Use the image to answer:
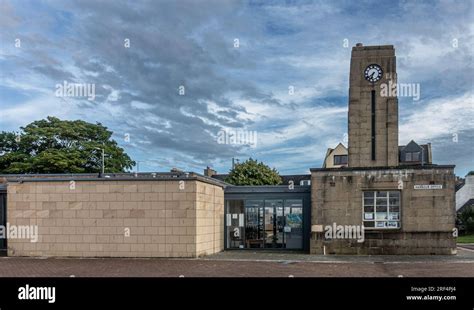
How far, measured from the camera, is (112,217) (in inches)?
725

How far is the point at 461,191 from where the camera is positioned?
53.2 m

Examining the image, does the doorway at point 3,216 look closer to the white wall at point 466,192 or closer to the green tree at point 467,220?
the green tree at point 467,220

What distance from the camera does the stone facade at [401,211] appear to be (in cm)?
1898

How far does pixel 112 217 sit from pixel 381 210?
10.4 meters

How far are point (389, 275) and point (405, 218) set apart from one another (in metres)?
6.55

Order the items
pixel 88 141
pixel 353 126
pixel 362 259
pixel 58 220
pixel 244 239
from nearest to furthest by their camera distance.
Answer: pixel 362 259, pixel 58 220, pixel 244 239, pixel 353 126, pixel 88 141

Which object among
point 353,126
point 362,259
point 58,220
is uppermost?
point 353,126

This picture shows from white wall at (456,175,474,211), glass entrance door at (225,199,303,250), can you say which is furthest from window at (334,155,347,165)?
glass entrance door at (225,199,303,250)

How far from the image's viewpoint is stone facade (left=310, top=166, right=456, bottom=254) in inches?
747

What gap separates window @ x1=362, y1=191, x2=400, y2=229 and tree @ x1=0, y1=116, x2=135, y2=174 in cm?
2890

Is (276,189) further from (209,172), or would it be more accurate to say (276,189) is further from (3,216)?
(209,172)
